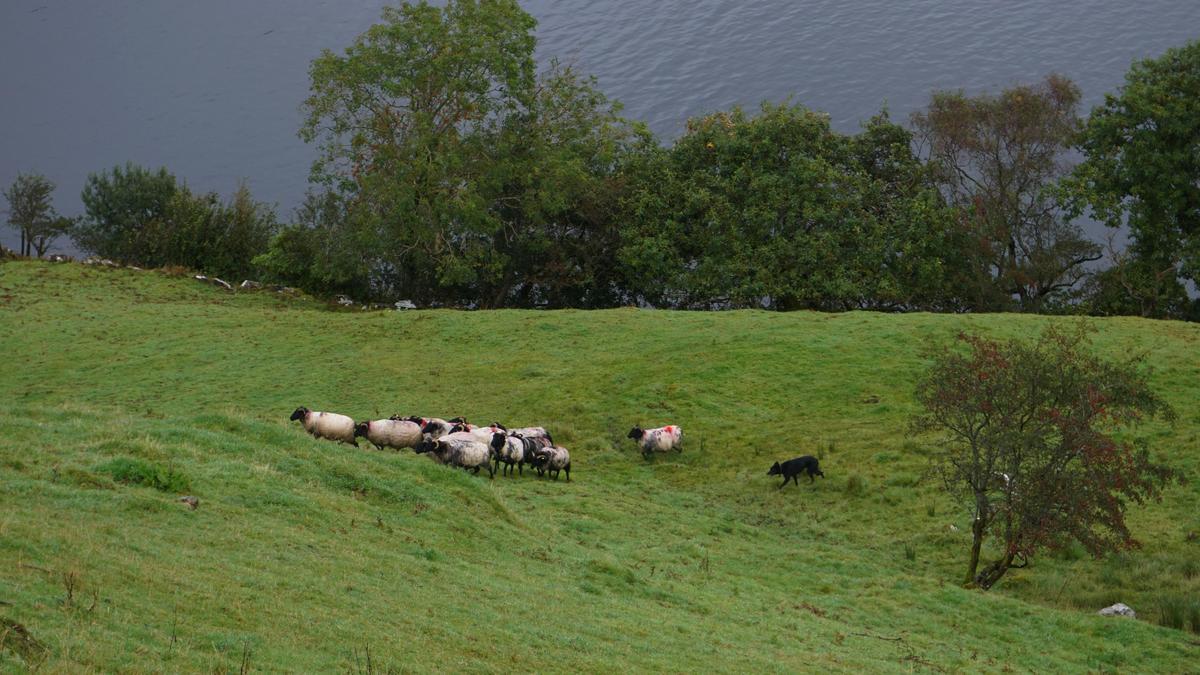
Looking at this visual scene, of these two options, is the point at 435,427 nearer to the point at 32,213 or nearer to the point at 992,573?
the point at 992,573

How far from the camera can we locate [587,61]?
90375 mm

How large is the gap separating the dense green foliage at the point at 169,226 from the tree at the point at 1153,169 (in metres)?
39.0

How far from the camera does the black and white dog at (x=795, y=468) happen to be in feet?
91.0

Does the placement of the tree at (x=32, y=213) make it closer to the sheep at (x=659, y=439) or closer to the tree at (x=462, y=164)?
the tree at (x=462, y=164)

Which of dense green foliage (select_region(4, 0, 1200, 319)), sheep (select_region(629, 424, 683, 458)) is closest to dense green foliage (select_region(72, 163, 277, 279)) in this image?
dense green foliage (select_region(4, 0, 1200, 319))

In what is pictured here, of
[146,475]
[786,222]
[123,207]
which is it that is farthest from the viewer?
[123,207]

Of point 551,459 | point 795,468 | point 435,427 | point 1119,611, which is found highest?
point 435,427

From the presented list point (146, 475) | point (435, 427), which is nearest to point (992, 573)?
point (435, 427)

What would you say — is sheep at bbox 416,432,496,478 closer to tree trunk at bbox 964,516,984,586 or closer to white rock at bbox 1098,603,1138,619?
tree trunk at bbox 964,516,984,586

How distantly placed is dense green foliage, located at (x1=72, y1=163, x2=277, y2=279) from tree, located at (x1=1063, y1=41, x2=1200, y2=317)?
3898cm

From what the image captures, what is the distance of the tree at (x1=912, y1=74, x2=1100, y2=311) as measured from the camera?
2052 inches

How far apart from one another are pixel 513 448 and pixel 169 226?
4022 centimetres

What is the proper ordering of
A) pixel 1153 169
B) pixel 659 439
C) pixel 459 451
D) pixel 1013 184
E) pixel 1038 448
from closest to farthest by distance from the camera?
1. pixel 1038 448
2. pixel 459 451
3. pixel 659 439
4. pixel 1153 169
5. pixel 1013 184

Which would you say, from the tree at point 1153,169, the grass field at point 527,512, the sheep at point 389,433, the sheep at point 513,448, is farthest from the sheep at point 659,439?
the tree at point 1153,169
